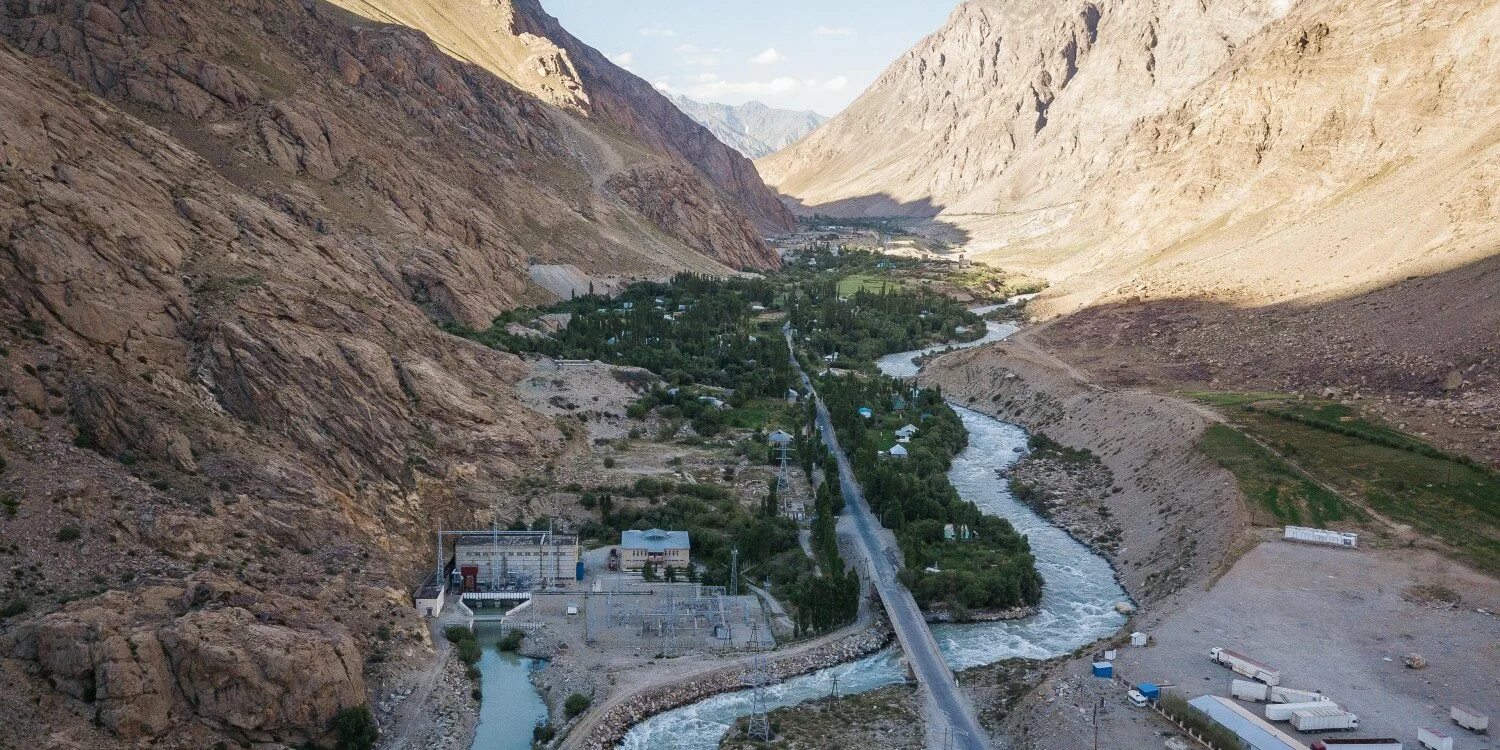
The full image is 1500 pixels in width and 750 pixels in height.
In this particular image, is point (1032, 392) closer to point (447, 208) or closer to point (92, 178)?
point (447, 208)

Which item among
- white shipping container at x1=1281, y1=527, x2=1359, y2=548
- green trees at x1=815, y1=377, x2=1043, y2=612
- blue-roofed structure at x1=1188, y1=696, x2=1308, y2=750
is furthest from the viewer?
green trees at x1=815, y1=377, x2=1043, y2=612

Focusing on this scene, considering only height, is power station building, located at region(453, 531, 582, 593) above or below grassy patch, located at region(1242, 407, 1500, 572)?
below

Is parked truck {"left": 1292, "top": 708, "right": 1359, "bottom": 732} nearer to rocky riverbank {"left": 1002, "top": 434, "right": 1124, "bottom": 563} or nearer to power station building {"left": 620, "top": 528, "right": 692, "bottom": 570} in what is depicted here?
rocky riverbank {"left": 1002, "top": 434, "right": 1124, "bottom": 563}

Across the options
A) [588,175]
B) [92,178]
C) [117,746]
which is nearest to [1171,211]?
[588,175]

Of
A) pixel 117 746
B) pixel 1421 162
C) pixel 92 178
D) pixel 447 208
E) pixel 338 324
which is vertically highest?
pixel 1421 162

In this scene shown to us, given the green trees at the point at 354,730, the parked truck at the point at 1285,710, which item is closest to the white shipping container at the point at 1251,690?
the parked truck at the point at 1285,710

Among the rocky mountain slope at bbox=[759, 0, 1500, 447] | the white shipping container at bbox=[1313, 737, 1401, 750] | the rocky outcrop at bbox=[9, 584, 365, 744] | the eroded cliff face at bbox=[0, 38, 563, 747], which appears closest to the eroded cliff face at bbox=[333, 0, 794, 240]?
the rocky mountain slope at bbox=[759, 0, 1500, 447]
